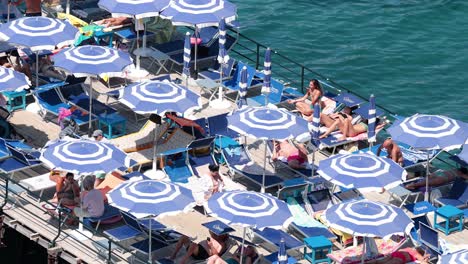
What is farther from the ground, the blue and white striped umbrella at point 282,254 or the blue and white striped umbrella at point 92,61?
the blue and white striped umbrella at point 92,61

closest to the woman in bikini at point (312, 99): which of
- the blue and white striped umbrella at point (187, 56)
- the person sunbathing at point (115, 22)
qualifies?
the blue and white striped umbrella at point (187, 56)

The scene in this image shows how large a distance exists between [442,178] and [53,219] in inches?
374

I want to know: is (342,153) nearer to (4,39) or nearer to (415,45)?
(4,39)

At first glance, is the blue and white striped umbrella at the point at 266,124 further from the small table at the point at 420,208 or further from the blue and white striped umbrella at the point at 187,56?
the blue and white striped umbrella at the point at 187,56

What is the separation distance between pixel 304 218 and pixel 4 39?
915 cm

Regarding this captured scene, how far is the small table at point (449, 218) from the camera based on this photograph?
3556cm

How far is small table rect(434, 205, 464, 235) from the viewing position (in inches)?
1400

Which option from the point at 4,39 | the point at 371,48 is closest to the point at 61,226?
the point at 4,39

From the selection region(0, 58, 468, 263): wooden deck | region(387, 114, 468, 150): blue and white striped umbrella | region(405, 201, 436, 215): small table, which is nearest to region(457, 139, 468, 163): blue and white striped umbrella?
region(387, 114, 468, 150): blue and white striped umbrella

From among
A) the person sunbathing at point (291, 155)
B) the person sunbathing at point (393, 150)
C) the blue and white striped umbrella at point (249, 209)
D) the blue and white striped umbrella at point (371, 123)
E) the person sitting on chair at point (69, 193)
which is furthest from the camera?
the blue and white striped umbrella at point (371, 123)

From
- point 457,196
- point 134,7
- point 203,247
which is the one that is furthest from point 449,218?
point 134,7

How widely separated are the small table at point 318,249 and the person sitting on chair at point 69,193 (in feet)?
17.3

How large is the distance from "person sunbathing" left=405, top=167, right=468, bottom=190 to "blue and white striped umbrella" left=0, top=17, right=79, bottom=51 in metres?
9.37

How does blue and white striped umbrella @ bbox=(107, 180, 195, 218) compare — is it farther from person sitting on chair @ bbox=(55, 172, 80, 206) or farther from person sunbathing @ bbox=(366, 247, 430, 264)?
person sunbathing @ bbox=(366, 247, 430, 264)
